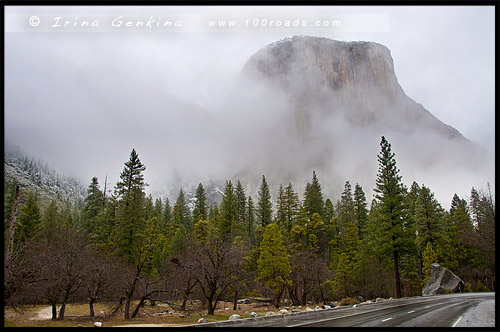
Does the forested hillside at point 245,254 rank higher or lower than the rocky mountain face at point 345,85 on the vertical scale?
lower

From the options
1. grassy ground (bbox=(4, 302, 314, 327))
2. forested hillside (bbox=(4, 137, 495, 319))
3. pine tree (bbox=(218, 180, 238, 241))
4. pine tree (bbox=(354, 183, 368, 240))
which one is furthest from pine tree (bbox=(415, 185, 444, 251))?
grassy ground (bbox=(4, 302, 314, 327))

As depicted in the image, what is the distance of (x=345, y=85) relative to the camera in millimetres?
144375

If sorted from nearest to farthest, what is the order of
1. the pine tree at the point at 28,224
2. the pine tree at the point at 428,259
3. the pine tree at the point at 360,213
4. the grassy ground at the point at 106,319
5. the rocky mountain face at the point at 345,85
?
the grassy ground at the point at 106,319 < the pine tree at the point at 428,259 < the pine tree at the point at 28,224 < the pine tree at the point at 360,213 < the rocky mountain face at the point at 345,85

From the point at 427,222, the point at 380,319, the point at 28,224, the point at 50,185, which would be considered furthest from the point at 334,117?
the point at 380,319

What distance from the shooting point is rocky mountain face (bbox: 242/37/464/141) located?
439ft

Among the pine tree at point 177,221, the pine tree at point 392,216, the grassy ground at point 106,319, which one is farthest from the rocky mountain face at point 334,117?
the grassy ground at point 106,319

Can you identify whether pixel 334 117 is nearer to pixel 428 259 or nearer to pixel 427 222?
pixel 427 222

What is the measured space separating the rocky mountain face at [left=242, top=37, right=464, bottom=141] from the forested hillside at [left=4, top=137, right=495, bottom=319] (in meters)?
88.6

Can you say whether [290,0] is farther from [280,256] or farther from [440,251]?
Result: [440,251]

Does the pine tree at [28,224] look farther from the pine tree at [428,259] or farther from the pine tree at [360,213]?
the pine tree at [428,259]

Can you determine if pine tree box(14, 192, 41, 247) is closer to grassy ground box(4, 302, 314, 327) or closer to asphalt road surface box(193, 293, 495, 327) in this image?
grassy ground box(4, 302, 314, 327)

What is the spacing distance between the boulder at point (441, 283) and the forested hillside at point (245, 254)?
2.81 metres

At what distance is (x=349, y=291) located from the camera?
3438 centimetres

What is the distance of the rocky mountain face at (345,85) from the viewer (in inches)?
5266
